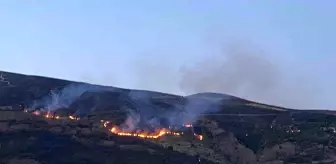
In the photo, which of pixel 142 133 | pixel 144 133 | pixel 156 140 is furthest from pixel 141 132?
pixel 156 140

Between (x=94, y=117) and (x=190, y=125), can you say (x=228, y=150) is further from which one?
(x=94, y=117)

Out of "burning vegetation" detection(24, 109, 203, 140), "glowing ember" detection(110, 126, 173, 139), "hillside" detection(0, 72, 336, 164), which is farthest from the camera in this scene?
"burning vegetation" detection(24, 109, 203, 140)

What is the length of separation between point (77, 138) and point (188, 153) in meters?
28.2

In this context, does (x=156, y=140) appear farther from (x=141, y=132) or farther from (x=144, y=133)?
(x=141, y=132)

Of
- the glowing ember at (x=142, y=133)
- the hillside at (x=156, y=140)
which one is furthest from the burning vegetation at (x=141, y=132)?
the hillside at (x=156, y=140)

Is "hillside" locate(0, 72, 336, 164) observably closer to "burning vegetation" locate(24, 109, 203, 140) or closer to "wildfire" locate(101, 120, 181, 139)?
"burning vegetation" locate(24, 109, 203, 140)

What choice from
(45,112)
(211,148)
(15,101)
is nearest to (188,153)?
(211,148)

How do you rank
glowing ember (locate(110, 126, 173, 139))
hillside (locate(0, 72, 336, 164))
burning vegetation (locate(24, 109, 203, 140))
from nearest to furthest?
hillside (locate(0, 72, 336, 164))
glowing ember (locate(110, 126, 173, 139))
burning vegetation (locate(24, 109, 203, 140))

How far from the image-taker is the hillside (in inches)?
5512

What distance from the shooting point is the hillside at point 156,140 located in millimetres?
140000

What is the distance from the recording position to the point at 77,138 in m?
147

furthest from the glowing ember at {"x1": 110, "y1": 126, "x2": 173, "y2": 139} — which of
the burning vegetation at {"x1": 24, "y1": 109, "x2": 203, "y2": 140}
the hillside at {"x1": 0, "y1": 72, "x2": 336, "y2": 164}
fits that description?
the hillside at {"x1": 0, "y1": 72, "x2": 336, "y2": 164}

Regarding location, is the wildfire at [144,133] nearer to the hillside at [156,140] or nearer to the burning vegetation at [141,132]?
the burning vegetation at [141,132]

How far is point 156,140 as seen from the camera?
157500 millimetres
